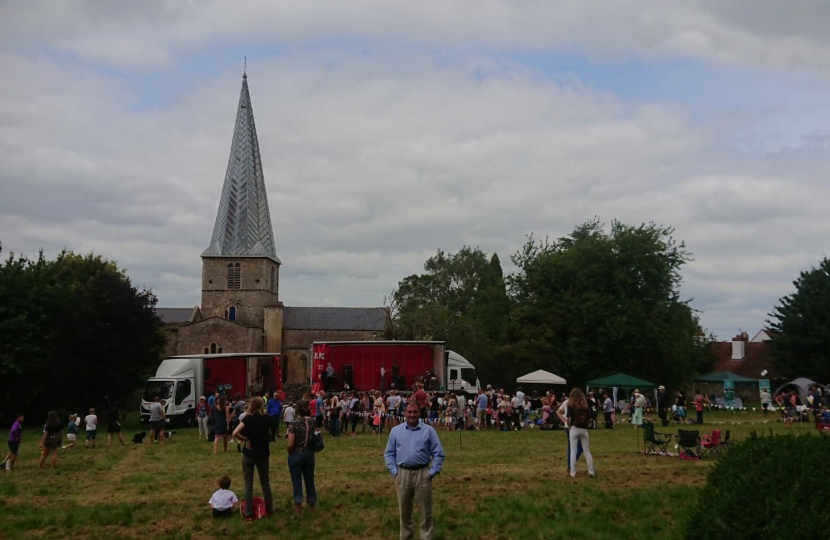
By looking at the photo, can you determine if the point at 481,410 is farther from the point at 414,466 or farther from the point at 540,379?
the point at 414,466

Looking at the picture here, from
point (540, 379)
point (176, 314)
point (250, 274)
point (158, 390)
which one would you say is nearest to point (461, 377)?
point (540, 379)

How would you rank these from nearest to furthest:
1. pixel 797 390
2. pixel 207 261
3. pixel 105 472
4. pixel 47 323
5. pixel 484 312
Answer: pixel 105 472, pixel 47 323, pixel 797 390, pixel 484 312, pixel 207 261

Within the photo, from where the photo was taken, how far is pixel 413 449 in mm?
8617

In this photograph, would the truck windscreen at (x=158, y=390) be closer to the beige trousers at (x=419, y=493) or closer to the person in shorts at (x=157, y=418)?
the person in shorts at (x=157, y=418)

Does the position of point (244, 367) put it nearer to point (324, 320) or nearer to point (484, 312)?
point (484, 312)

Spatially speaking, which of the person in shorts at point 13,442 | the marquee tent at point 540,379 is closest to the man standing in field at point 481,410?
the marquee tent at point 540,379

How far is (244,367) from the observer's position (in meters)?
38.1

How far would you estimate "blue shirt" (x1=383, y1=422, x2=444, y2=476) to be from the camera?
28.2 ft

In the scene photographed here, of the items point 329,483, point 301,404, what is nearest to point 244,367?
point 329,483

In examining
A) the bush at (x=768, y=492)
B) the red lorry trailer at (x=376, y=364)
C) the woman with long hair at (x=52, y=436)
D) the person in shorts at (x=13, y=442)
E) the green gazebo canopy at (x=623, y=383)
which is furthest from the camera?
the red lorry trailer at (x=376, y=364)

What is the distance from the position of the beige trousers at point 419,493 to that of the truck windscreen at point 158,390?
25741 mm

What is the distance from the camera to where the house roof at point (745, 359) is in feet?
201

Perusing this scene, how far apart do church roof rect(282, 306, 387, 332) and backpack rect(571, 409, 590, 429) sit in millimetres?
60925

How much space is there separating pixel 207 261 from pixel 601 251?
130 feet
